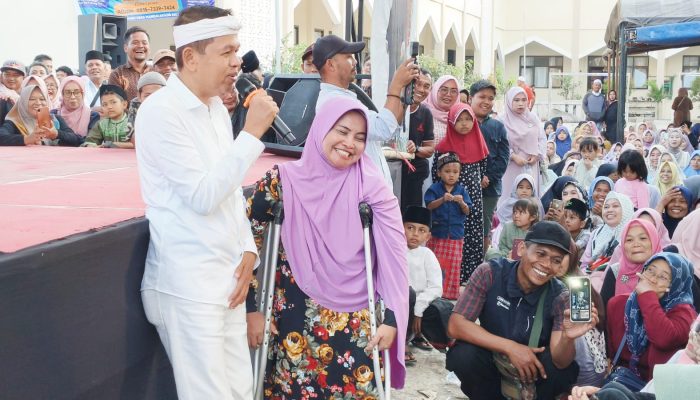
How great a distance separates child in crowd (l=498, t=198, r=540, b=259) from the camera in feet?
22.1

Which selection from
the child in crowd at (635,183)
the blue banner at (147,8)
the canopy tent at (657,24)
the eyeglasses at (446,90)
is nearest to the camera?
the eyeglasses at (446,90)

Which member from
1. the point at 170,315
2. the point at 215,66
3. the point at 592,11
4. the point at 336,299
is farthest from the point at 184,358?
the point at 592,11

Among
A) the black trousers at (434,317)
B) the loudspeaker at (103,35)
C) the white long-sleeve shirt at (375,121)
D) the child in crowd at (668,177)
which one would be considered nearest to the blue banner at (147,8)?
the loudspeaker at (103,35)

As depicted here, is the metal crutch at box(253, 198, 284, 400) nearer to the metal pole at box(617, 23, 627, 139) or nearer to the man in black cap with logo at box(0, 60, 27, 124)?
the man in black cap with logo at box(0, 60, 27, 124)

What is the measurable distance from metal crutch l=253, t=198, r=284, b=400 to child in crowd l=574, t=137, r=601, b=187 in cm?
760

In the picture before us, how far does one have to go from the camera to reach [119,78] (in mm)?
6953

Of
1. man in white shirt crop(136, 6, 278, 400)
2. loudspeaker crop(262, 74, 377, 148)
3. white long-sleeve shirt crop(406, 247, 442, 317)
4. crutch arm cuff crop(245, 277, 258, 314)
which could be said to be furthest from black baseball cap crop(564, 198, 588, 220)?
man in white shirt crop(136, 6, 278, 400)

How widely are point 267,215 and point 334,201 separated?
26cm

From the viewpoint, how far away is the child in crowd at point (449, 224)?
664 cm

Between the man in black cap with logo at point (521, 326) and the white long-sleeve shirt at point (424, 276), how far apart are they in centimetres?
91

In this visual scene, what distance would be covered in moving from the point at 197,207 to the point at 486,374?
221 cm

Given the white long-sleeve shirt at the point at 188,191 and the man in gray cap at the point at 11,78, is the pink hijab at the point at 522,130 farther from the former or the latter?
the white long-sleeve shirt at the point at 188,191

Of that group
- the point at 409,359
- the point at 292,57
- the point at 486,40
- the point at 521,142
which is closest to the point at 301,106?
the point at 409,359

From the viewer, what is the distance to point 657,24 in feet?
46.3
